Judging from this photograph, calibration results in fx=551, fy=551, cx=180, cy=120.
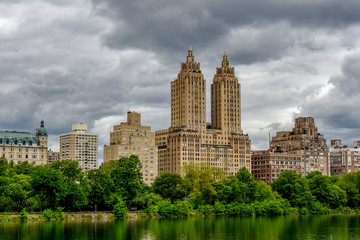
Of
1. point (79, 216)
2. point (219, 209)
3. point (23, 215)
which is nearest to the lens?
point (23, 215)

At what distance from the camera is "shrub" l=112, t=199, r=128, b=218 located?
17012cm

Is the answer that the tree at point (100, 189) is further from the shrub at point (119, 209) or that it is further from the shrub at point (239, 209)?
the shrub at point (239, 209)

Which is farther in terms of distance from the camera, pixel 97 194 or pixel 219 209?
pixel 219 209

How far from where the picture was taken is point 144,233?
374ft

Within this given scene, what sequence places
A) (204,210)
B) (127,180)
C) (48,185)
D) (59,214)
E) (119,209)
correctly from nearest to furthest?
(48,185), (59,214), (119,209), (127,180), (204,210)

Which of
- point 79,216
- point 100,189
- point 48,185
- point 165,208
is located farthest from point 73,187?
point 165,208

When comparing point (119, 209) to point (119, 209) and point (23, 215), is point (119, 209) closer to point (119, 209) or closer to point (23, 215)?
point (119, 209)

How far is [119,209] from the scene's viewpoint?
169875 mm

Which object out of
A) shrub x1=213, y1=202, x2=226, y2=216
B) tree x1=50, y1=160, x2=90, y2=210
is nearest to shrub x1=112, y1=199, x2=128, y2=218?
tree x1=50, y1=160, x2=90, y2=210

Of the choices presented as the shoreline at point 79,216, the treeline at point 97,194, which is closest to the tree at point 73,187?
the treeline at point 97,194

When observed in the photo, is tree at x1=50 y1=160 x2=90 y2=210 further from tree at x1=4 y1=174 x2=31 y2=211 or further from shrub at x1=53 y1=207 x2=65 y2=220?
tree at x1=4 y1=174 x2=31 y2=211

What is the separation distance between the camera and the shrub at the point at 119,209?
170 meters

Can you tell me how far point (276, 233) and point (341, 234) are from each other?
45.6ft

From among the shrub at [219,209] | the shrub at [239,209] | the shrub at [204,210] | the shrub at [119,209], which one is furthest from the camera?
the shrub at [239,209]
